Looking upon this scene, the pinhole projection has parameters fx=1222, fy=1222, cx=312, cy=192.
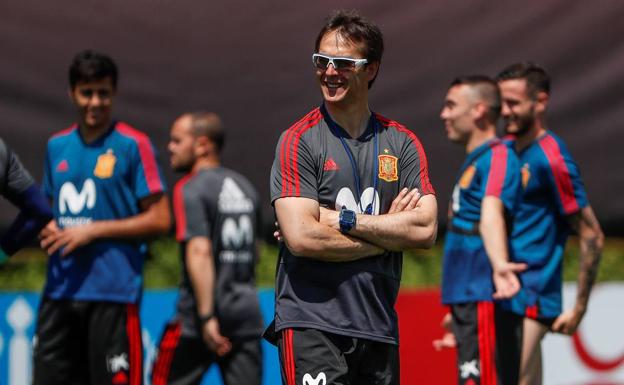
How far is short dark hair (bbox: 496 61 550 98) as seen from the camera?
730 cm

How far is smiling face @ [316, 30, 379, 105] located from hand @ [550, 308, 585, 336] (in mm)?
2432

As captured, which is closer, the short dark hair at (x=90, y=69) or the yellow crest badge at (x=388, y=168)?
the yellow crest badge at (x=388, y=168)

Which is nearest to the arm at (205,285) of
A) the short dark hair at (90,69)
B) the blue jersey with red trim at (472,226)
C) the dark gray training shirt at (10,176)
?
the short dark hair at (90,69)

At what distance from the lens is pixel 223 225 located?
7.53 metres

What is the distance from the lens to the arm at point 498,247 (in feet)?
21.0

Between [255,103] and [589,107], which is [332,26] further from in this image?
[589,107]

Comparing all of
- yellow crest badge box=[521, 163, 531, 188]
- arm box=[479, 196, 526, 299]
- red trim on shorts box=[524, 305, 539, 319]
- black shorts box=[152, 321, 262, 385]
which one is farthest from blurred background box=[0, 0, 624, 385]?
arm box=[479, 196, 526, 299]

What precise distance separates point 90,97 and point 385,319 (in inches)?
108

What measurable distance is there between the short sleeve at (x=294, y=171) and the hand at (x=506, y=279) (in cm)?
177

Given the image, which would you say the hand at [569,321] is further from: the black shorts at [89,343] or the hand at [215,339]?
the black shorts at [89,343]

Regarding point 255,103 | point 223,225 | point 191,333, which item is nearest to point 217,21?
point 255,103

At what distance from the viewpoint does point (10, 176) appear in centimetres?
554

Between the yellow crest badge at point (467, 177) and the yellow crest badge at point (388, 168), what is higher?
the yellow crest badge at point (467, 177)

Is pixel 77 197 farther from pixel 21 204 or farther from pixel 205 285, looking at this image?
pixel 21 204
